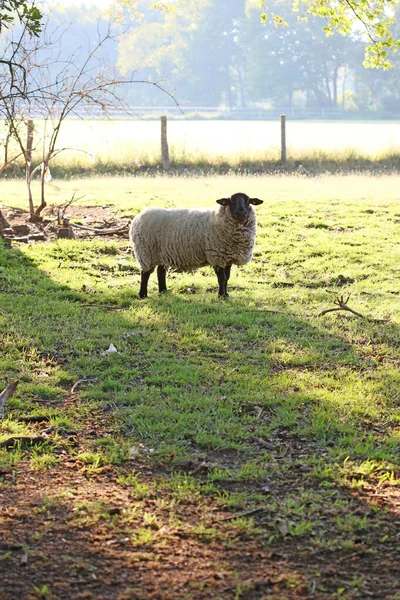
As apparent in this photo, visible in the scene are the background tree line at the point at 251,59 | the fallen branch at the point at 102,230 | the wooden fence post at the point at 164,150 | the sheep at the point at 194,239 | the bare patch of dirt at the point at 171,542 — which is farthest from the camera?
the background tree line at the point at 251,59

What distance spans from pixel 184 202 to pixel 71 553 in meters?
13.2

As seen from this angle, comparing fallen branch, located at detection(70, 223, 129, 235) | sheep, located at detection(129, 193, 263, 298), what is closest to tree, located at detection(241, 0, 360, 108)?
fallen branch, located at detection(70, 223, 129, 235)

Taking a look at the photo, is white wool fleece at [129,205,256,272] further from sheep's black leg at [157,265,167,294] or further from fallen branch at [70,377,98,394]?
fallen branch at [70,377,98,394]

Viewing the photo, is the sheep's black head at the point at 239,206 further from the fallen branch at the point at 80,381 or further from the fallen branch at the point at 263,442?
the fallen branch at the point at 263,442

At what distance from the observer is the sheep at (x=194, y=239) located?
918cm

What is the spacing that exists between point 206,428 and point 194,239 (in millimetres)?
4396

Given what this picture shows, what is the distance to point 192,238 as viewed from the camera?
9.31 metres

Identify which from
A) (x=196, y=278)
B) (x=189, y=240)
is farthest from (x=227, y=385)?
(x=196, y=278)

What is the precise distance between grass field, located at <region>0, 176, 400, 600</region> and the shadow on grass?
2 cm

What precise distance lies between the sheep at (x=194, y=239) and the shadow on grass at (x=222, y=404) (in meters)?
0.50

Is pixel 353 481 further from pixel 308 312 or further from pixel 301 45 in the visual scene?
pixel 301 45

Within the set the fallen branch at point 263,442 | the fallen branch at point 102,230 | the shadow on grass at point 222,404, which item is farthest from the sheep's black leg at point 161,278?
the fallen branch at point 263,442

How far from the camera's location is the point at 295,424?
541 centimetres

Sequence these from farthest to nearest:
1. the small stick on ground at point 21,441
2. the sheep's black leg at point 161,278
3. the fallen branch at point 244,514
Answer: the sheep's black leg at point 161,278, the small stick on ground at point 21,441, the fallen branch at point 244,514
